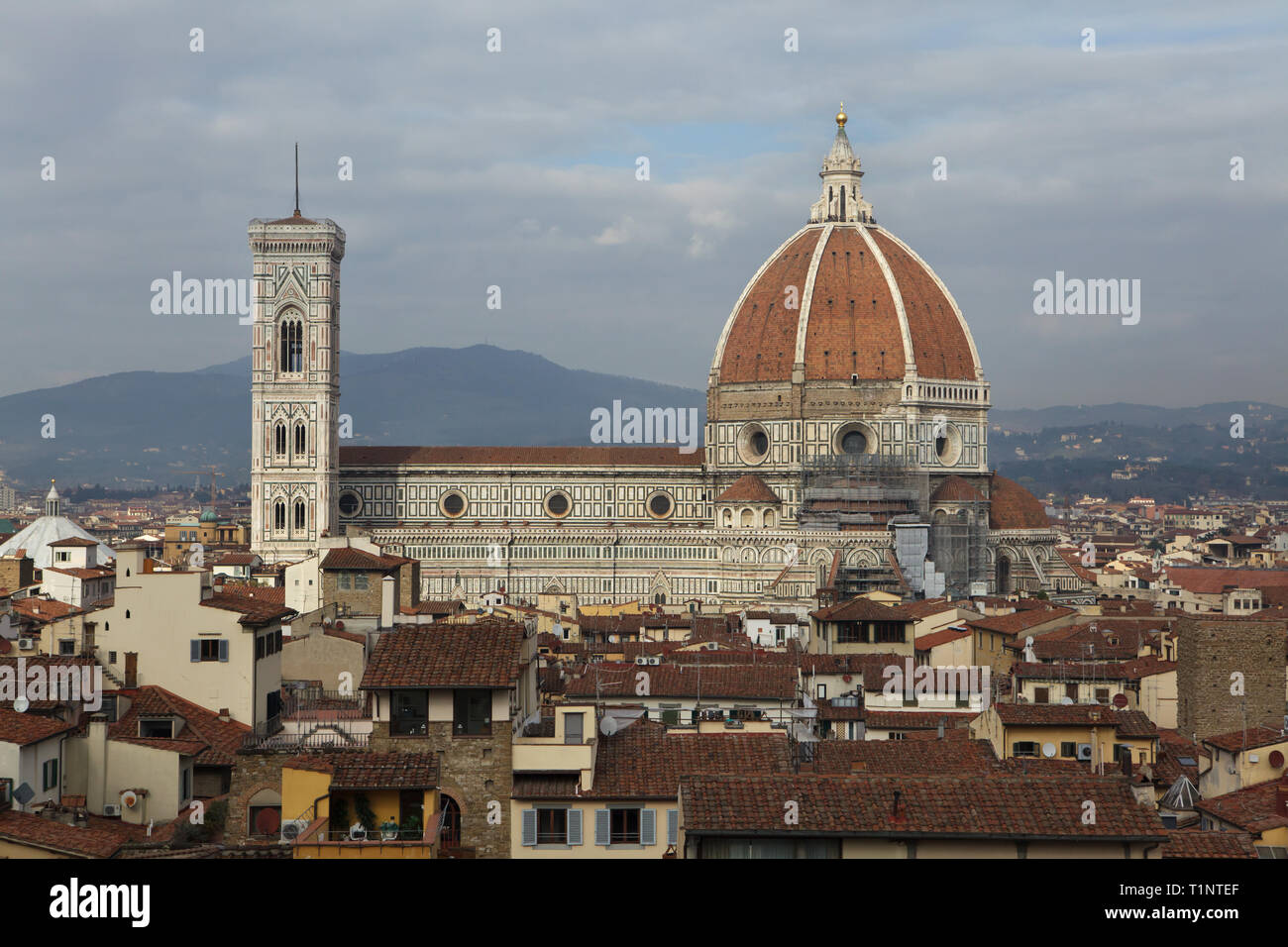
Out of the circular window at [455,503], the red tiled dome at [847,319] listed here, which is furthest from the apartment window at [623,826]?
the red tiled dome at [847,319]

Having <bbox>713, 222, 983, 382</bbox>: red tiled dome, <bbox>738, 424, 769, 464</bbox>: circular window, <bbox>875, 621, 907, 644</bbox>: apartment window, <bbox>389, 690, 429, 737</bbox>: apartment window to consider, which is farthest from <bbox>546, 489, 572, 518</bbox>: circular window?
<bbox>389, 690, 429, 737</bbox>: apartment window

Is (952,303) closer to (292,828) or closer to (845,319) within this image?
(845,319)

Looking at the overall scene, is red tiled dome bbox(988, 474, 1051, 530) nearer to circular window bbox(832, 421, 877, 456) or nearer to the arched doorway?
circular window bbox(832, 421, 877, 456)

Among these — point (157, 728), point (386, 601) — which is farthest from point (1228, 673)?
point (157, 728)

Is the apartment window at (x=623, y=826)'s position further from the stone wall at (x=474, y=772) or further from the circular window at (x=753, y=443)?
the circular window at (x=753, y=443)

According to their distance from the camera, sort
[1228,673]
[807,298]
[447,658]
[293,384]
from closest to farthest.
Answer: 1. [447,658]
2. [1228,673]
3. [293,384]
4. [807,298]

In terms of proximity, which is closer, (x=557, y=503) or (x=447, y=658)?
(x=447, y=658)
